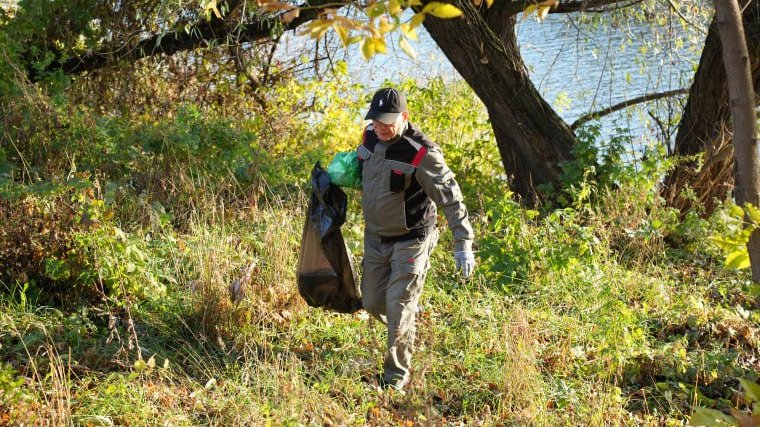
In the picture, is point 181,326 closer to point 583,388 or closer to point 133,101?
point 583,388

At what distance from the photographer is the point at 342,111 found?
9.55 m

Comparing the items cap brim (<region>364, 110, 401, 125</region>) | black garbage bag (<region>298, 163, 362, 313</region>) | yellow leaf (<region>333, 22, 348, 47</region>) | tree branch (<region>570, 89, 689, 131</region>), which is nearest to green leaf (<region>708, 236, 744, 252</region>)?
yellow leaf (<region>333, 22, 348, 47</region>)

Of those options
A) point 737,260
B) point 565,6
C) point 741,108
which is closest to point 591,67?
point 565,6

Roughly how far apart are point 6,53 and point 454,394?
17.4 feet

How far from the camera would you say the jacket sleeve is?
4.43 meters

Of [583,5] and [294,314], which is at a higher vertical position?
[583,5]

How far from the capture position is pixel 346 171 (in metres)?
4.80

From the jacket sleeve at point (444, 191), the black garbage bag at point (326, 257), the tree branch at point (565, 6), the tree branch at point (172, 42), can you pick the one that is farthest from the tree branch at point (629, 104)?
the jacket sleeve at point (444, 191)

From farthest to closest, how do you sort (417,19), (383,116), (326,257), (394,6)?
1. (326,257)
2. (383,116)
3. (394,6)
4. (417,19)

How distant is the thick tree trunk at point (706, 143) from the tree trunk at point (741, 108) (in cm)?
324

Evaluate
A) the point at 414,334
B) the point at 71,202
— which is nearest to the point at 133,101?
the point at 71,202

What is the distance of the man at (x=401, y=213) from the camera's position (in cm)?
443

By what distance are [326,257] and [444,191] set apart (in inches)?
36.3

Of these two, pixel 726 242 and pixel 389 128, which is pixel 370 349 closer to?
pixel 389 128
